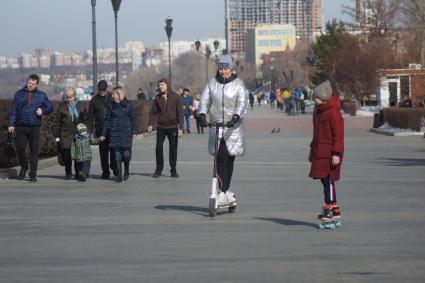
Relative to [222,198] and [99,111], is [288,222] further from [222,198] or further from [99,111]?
[99,111]

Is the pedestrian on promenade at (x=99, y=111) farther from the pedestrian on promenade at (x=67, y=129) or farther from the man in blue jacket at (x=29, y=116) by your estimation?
the man in blue jacket at (x=29, y=116)

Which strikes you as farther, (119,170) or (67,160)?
(67,160)

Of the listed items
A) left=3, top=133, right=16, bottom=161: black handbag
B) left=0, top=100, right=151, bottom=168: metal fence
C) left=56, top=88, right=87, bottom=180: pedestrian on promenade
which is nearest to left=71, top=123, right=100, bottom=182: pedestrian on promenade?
left=56, top=88, right=87, bottom=180: pedestrian on promenade

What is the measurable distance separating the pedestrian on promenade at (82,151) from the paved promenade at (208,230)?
35 centimetres

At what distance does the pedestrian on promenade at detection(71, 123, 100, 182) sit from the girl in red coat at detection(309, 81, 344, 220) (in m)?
7.88

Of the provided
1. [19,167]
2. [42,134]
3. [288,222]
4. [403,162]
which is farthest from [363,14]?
[288,222]

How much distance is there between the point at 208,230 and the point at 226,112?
1.99 m

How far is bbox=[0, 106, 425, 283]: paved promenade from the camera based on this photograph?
9516 millimetres

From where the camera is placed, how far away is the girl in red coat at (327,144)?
39.8ft

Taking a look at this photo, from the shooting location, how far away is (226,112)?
1378 centimetres

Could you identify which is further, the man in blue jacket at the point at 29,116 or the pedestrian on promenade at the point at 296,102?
the pedestrian on promenade at the point at 296,102

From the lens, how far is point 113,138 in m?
19.2

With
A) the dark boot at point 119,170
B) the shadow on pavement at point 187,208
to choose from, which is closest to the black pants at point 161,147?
the dark boot at point 119,170

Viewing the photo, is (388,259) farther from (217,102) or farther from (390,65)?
(390,65)
